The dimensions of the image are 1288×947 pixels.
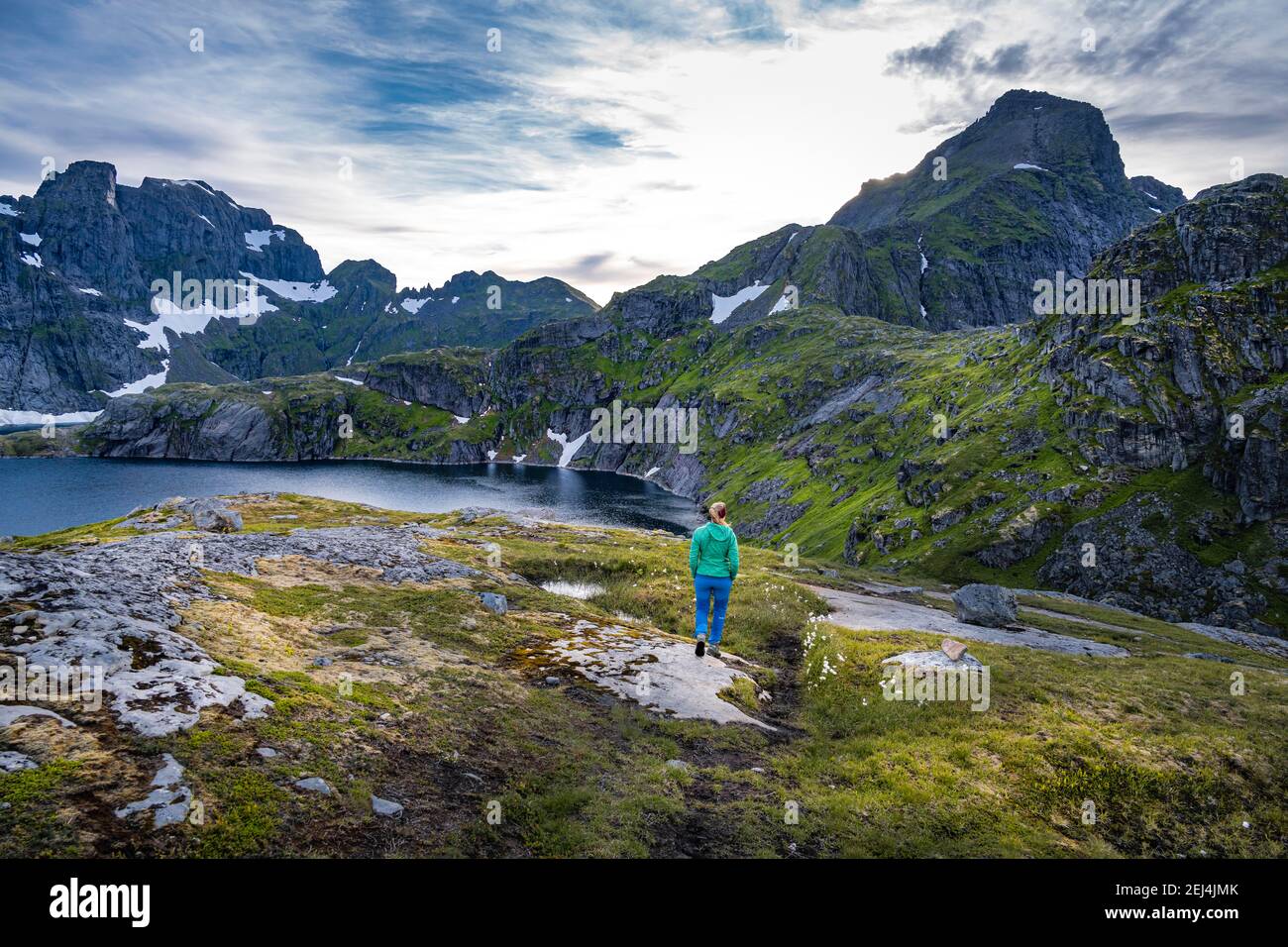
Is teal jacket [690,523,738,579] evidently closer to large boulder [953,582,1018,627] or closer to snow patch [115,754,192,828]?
snow patch [115,754,192,828]

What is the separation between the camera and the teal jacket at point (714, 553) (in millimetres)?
21406

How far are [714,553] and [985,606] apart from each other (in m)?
24.9

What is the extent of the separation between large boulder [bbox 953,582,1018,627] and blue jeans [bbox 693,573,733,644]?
21.6 metres

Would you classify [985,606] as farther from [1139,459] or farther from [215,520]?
[1139,459]

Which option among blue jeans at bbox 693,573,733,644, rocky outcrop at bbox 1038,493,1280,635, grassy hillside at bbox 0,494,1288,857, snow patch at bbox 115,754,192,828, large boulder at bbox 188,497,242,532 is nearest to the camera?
snow patch at bbox 115,754,192,828

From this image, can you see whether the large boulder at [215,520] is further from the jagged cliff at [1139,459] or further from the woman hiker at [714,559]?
the jagged cliff at [1139,459]

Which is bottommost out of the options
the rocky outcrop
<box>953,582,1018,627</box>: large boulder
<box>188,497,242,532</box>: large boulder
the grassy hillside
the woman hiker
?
the rocky outcrop

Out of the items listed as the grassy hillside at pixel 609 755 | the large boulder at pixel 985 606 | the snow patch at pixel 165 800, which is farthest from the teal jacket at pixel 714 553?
the large boulder at pixel 985 606

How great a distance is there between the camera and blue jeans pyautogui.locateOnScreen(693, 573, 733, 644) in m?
22.2

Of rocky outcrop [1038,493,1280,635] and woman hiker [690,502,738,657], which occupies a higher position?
woman hiker [690,502,738,657]

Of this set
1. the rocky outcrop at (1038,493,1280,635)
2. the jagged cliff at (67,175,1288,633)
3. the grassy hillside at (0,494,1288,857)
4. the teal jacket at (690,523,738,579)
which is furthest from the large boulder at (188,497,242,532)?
the rocky outcrop at (1038,493,1280,635)
